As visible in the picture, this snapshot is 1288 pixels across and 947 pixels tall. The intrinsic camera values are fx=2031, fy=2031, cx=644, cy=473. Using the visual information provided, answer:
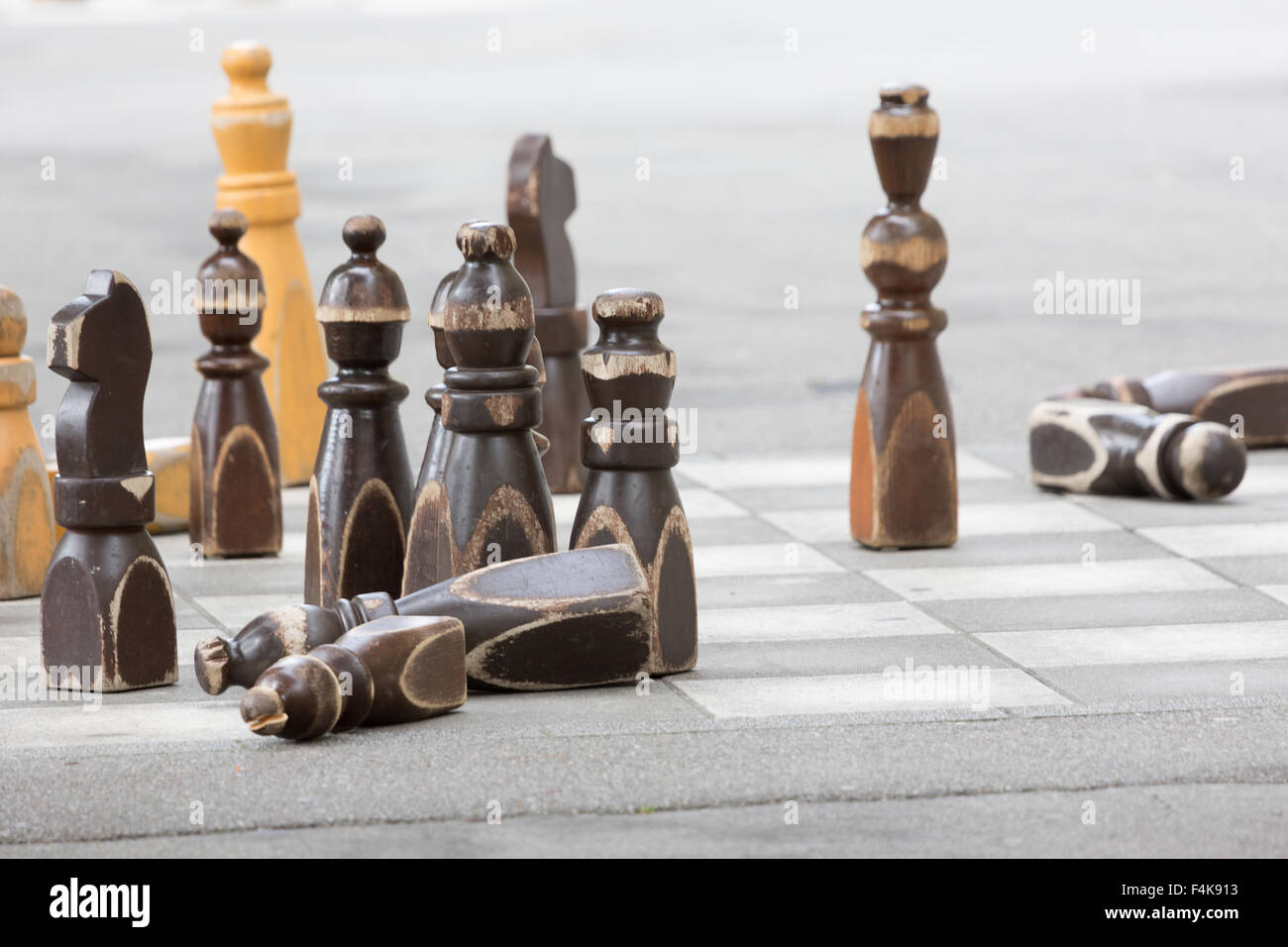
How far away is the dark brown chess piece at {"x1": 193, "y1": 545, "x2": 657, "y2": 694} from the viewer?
2617mm

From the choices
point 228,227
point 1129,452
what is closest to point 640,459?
point 228,227

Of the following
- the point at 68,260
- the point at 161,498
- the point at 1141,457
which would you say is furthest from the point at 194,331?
the point at 1141,457

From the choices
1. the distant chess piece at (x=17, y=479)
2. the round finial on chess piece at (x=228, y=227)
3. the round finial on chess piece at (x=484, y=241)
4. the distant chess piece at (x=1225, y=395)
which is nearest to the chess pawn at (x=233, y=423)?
the round finial on chess piece at (x=228, y=227)

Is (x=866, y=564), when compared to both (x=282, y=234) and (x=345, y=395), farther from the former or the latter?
(x=282, y=234)

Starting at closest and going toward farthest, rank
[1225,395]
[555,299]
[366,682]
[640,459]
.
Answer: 1. [366,682]
2. [640,459]
3. [555,299]
4. [1225,395]

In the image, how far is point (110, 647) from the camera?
269cm

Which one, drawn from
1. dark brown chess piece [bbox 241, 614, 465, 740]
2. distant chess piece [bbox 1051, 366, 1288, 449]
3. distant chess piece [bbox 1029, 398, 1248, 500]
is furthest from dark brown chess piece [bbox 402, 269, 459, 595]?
distant chess piece [bbox 1051, 366, 1288, 449]

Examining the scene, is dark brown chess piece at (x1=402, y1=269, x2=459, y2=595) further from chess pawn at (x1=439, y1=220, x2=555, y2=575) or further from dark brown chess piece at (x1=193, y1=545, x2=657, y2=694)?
dark brown chess piece at (x1=193, y1=545, x2=657, y2=694)

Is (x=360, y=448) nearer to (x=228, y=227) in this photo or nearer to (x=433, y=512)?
(x=433, y=512)

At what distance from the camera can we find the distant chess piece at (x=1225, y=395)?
4.43 meters

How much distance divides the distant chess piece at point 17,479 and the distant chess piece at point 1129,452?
6.58ft

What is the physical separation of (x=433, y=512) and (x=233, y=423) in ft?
2.69

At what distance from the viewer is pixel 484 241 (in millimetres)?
2812

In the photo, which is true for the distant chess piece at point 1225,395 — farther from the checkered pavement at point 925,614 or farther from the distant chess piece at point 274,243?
the distant chess piece at point 274,243
